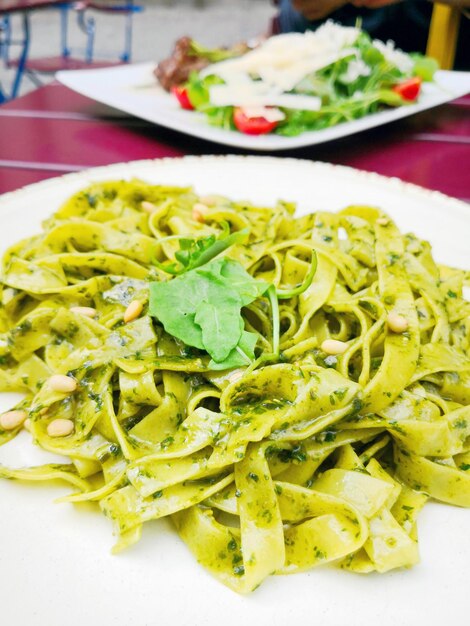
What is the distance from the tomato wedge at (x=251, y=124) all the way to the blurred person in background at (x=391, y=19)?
3.32m

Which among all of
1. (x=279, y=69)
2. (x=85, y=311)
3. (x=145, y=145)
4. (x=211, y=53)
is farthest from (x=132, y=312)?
(x=211, y=53)

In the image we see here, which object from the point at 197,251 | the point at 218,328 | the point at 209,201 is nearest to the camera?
the point at 218,328

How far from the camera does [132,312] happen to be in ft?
6.79

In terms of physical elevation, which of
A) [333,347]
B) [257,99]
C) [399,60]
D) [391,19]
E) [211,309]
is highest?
[391,19]

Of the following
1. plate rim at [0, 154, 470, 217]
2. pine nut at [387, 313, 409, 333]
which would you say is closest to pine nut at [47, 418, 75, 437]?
pine nut at [387, 313, 409, 333]

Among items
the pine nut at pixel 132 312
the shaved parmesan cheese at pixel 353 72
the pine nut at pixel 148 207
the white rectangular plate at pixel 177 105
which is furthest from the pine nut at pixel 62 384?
the shaved parmesan cheese at pixel 353 72

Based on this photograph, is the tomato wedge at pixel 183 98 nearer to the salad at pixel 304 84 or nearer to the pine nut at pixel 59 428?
the salad at pixel 304 84

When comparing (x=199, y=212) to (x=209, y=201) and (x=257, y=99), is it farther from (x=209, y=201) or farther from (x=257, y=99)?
(x=257, y=99)

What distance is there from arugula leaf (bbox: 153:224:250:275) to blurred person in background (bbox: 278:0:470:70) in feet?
16.3

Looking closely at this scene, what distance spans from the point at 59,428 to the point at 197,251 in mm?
754

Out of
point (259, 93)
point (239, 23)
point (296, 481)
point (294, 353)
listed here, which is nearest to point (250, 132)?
point (259, 93)

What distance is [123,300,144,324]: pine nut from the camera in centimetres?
207

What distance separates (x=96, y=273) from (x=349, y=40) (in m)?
3.02

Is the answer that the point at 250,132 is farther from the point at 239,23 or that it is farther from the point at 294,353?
the point at 239,23
